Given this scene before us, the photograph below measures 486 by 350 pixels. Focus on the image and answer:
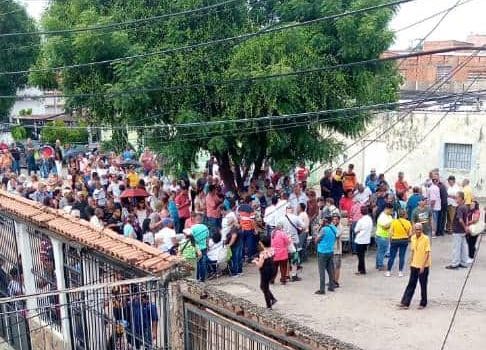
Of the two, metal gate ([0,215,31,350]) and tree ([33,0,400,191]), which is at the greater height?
tree ([33,0,400,191])

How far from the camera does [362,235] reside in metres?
11.9

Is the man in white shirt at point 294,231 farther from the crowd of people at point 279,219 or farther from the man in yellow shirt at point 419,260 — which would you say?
the man in yellow shirt at point 419,260

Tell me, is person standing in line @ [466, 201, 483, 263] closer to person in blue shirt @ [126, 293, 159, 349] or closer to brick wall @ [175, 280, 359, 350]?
person in blue shirt @ [126, 293, 159, 349]

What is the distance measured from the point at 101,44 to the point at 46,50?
1.73 meters

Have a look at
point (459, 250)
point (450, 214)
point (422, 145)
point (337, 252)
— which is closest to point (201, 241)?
point (337, 252)

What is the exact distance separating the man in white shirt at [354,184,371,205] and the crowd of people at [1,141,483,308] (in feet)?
0.07

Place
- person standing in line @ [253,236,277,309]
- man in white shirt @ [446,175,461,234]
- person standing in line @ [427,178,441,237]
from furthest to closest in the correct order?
man in white shirt @ [446,175,461,234] → person standing in line @ [427,178,441,237] → person standing in line @ [253,236,277,309]

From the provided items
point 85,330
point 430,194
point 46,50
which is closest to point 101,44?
point 46,50

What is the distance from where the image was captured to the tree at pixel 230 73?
12.9m

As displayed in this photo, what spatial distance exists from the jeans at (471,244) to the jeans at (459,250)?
2.7 inches

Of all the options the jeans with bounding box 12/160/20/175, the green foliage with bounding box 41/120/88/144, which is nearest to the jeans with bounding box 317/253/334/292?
the jeans with bounding box 12/160/20/175

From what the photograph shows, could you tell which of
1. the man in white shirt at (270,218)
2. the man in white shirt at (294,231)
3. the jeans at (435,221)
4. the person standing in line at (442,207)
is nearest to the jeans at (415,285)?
the man in white shirt at (294,231)

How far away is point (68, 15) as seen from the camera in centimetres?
1468

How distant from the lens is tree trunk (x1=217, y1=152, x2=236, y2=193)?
1538 cm
